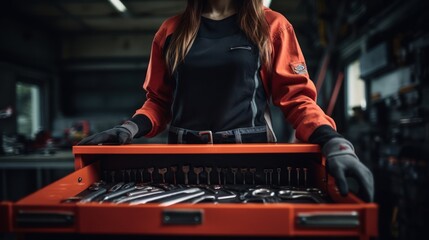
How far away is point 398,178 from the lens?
108 inches

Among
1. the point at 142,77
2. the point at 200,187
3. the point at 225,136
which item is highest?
the point at 142,77

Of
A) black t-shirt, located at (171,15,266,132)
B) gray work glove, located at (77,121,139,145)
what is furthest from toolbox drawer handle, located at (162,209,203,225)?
black t-shirt, located at (171,15,266,132)

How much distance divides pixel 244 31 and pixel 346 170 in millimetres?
571

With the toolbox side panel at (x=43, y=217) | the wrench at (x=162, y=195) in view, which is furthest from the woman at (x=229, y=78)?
the toolbox side panel at (x=43, y=217)

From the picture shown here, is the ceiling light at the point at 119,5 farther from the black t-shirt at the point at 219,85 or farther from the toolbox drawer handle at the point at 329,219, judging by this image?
the toolbox drawer handle at the point at 329,219

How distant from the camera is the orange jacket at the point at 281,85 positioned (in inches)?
36.3

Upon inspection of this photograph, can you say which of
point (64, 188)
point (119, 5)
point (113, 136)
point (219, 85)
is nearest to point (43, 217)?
point (64, 188)

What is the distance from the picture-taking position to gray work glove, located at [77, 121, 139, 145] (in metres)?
0.91

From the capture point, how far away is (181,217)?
594 millimetres

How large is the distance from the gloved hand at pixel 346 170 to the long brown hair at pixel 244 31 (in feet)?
1.39

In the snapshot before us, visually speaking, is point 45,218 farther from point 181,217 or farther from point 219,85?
point 219,85

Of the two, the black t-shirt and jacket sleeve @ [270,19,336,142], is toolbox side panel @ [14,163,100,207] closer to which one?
the black t-shirt

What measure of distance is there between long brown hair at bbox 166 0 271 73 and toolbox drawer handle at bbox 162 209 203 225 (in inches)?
23.5

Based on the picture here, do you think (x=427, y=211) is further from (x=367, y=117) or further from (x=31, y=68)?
(x=31, y=68)
